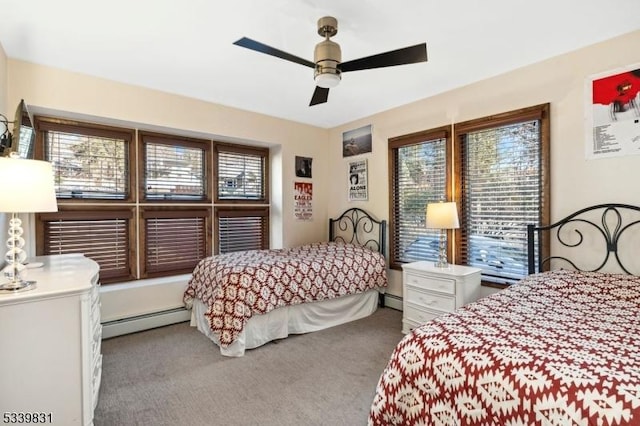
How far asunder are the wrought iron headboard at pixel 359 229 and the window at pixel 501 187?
40.2 inches

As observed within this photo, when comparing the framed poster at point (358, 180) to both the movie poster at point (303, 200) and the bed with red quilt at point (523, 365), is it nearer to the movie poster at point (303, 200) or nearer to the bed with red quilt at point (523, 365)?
the movie poster at point (303, 200)

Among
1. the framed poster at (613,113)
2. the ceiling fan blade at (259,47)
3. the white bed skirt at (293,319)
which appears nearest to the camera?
the ceiling fan blade at (259,47)

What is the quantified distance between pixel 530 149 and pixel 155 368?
372cm

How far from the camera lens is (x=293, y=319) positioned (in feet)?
10.5

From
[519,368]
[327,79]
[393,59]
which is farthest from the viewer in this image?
[327,79]

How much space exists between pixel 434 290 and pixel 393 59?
2.08 metres

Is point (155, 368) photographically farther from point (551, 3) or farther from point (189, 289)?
point (551, 3)

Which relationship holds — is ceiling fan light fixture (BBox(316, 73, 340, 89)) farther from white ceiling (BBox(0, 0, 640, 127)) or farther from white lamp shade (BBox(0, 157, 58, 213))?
white lamp shade (BBox(0, 157, 58, 213))

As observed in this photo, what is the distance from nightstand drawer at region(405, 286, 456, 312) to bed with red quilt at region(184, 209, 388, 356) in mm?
592

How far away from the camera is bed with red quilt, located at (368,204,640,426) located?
1.02 m

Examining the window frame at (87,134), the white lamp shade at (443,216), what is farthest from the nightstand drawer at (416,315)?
the window frame at (87,134)

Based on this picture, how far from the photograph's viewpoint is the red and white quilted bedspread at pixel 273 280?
9.04 feet

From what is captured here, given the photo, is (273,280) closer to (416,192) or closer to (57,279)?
(57,279)

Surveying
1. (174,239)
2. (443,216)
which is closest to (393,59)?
(443,216)
